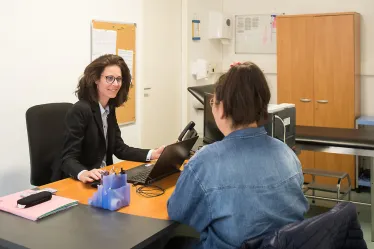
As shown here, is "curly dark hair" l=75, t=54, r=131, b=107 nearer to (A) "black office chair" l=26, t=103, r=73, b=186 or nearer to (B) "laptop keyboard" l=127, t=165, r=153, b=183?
(A) "black office chair" l=26, t=103, r=73, b=186

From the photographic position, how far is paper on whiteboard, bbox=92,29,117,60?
3.77 metres

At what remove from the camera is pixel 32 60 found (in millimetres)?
3197

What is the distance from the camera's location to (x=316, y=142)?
331cm

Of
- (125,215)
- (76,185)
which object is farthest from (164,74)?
(125,215)

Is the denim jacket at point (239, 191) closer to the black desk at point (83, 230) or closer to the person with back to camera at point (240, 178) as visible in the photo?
the person with back to camera at point (240, 178)

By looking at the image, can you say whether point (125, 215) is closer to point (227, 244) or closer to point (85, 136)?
point (227, 244)

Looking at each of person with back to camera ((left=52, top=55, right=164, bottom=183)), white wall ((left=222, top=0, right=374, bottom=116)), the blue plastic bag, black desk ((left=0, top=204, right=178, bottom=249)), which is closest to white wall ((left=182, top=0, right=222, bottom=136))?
white wall ((left=222, top=0, right=374, bottom=116))

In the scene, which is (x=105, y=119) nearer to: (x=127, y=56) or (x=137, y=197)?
(x=137, y=197)

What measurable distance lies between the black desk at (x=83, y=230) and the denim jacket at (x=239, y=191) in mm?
157

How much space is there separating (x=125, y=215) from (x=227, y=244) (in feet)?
1.51

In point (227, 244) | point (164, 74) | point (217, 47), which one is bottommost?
point (227, 244)

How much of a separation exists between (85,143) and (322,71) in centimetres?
312

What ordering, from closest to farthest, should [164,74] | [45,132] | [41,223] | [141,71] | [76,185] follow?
[41,223]
[76,185]
[45,132]
[141,71]
[164,74]

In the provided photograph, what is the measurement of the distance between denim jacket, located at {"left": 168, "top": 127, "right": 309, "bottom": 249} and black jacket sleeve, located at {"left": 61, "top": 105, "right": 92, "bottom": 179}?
954 millimetres
